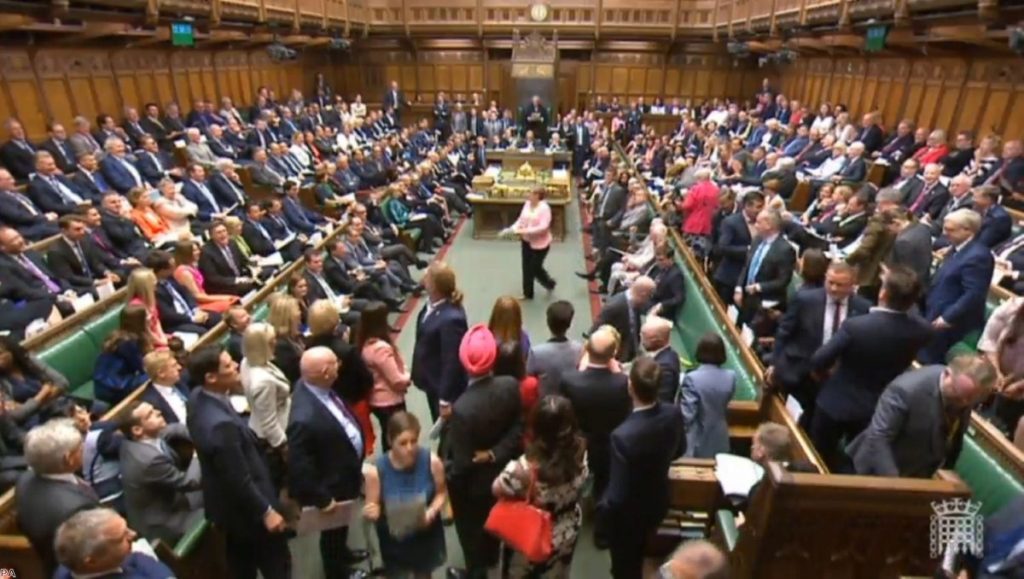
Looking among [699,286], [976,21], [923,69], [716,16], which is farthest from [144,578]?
[716,16]

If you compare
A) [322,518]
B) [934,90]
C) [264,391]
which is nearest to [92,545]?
[322,518]

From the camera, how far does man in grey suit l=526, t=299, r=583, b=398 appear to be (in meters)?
3.15

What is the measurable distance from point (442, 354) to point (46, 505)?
1713 millimetres

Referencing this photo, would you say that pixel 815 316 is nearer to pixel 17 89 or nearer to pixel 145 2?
pixel 145 2

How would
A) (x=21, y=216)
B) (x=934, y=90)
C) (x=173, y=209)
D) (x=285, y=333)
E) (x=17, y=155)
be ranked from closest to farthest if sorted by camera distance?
(x=285, y=333) < (x=21, y=216) < (x=173, y=209) < (x=17, y=155) < (x=934, y=90)

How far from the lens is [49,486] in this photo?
2176 mm

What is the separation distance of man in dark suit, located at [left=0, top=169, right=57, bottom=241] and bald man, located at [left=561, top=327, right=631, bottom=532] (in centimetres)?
562

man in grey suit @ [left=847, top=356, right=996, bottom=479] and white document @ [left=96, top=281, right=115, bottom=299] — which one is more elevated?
man in grey suit @ [left=847, top=356, right=996, bottom=479]

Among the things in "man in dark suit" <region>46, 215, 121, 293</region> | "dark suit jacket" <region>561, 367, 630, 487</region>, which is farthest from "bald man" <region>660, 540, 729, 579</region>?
"man in dark suit" <region>46, 215, 121, 293</region>

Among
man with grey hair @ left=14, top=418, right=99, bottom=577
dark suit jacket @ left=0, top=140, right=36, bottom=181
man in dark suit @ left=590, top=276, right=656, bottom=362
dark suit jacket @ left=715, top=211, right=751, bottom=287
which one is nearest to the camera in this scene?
man with grey hair @ left=14, top=418, right=99, bottom=577

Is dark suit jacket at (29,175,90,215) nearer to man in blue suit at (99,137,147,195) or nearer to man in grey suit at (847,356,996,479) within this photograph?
man in blue suit at (99,137,147,195)

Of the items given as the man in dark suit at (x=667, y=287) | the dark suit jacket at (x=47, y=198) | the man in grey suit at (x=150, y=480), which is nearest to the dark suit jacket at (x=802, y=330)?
the man in dark suit at (x=667, y=287)

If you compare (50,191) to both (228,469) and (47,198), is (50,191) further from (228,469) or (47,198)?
(228,469)

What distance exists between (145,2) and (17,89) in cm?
207
